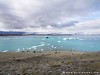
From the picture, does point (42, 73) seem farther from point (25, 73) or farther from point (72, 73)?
point (72, 73)

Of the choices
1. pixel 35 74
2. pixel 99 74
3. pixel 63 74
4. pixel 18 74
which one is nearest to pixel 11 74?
pixel 18 74

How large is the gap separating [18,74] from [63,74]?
501 centimetres

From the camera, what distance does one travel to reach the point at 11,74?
1655 cm

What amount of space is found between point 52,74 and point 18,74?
3800 millimetres

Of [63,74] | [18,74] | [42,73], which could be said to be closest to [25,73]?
[18,74]

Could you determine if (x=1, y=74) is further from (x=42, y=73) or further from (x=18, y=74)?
(x=42, y=73)

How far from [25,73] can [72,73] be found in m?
5.30

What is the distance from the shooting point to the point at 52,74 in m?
16.4

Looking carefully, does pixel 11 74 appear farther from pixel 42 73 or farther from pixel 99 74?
pixel 99 74

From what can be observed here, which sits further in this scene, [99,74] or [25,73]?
[25,73]

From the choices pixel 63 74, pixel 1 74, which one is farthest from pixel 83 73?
pixel 1 74

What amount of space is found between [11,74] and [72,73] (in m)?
6.84

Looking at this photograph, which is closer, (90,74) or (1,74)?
(90,74)

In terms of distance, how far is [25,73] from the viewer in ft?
54.7
